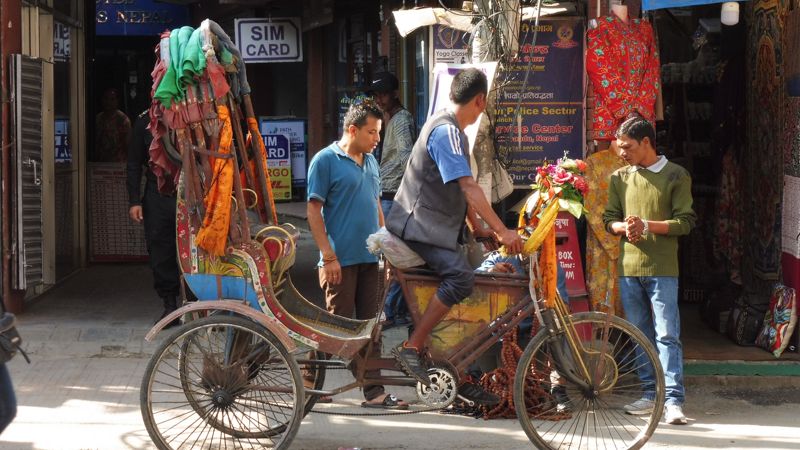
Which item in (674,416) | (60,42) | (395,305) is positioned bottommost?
(674,416)

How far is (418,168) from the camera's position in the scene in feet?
20.4

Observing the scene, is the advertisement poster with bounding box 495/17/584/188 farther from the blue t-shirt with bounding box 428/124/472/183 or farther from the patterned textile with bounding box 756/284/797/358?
the blue t-shirt with bounding box 428/124/472/183

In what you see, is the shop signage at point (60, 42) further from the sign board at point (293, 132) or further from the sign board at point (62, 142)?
the sign board at point (293, 132)

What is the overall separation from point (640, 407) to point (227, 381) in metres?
2.31

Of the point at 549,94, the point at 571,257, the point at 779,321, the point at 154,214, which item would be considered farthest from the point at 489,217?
the point at 154,214

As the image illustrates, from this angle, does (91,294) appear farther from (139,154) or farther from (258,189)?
(258,189)

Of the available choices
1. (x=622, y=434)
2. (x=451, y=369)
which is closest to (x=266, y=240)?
(x=451, y=369)

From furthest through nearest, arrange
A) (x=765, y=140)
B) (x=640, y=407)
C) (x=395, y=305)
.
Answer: (x=765, y=140) → (x=640, y=407) → (x=395, y=305)

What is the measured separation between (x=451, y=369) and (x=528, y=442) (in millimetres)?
782

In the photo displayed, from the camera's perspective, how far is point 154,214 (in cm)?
920

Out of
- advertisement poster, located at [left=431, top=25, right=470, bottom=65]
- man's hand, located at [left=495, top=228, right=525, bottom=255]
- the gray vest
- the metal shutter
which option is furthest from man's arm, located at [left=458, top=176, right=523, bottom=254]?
the metal shutter

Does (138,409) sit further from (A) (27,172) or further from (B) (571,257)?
(B) (571,257)

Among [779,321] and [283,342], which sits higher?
[283,342]

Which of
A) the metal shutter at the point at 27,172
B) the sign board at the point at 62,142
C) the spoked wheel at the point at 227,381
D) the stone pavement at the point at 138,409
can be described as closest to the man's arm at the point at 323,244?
the stone pavement at the point at 138,409
